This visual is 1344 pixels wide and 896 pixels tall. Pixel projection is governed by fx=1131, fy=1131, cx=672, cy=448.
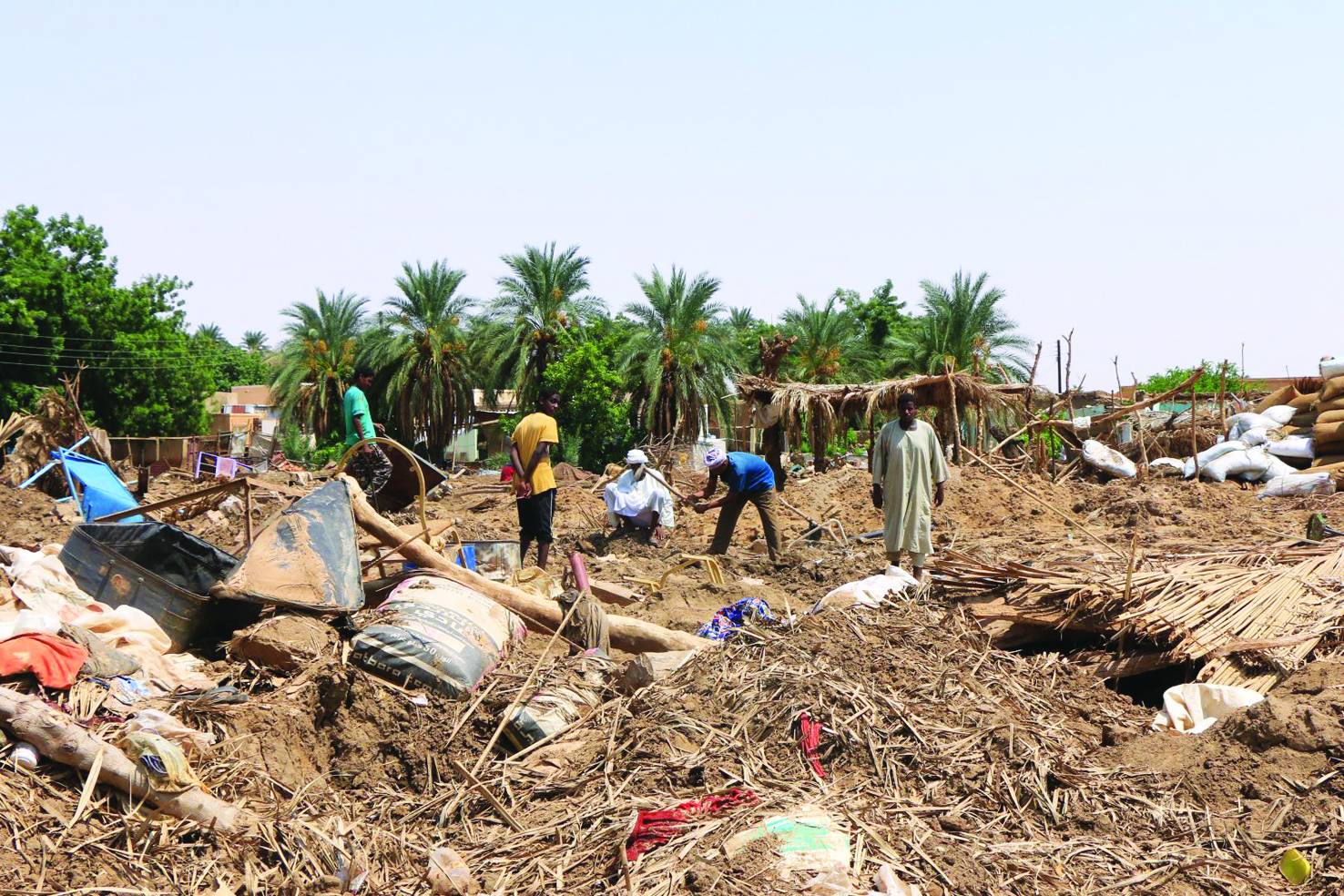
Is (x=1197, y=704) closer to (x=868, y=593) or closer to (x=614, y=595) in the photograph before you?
(x=868, y=593)

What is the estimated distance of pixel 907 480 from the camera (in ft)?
25.0

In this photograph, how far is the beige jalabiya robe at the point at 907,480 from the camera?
300 inches

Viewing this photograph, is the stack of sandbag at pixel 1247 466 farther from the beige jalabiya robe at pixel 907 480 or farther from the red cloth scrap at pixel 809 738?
the red cloth scrap at pixel 809 738

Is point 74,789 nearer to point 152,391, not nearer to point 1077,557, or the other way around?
point 1077,557

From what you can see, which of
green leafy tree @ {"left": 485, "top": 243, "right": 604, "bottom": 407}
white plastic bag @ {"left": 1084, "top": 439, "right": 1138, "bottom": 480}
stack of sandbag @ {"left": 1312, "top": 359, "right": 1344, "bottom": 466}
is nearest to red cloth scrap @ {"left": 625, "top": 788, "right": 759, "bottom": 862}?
stack of sandbag @ {"left": 1312, "top": 359, "right": 1344, "bottom": 466}

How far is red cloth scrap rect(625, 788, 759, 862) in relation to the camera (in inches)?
137

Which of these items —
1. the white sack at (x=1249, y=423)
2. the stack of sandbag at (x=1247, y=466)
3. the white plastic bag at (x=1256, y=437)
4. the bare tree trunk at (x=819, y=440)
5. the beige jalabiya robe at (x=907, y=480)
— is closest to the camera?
the beige jalabiya robe at (x=907, y=480)

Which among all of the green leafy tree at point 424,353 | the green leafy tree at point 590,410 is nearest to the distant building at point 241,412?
the green leafy tree at point 424,353

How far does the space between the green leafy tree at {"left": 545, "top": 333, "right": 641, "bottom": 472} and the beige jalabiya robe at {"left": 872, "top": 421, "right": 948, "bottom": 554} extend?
23251 millimetres

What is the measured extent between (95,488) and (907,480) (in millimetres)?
6103

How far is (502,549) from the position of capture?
7793 millimetres

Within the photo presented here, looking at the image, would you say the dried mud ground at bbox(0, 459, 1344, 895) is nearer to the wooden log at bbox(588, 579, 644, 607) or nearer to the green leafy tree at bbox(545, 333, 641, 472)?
the wooden log at bbox(588, 579, 644, 607)

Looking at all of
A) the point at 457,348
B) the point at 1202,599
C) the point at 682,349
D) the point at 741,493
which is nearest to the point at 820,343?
the point at 682,349

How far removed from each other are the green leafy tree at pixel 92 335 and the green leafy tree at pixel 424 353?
23.2ft
